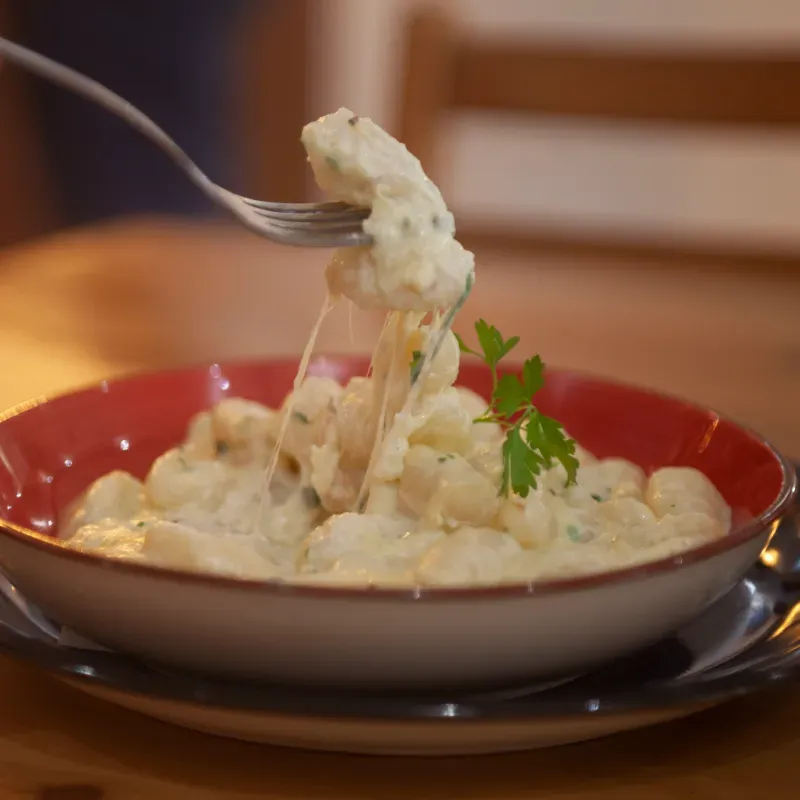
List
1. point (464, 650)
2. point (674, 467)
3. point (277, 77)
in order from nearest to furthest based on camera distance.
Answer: point (464, 650), point (674, 467), point (277, 77)

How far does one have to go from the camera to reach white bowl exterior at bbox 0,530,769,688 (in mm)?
742

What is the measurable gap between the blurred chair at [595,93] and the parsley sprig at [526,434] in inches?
53.4

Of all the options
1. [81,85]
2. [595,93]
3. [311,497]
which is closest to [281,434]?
[311,497]

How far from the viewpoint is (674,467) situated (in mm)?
1251

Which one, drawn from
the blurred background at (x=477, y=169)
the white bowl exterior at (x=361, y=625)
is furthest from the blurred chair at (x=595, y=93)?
the white bowl exterior at (x=361, y=625)

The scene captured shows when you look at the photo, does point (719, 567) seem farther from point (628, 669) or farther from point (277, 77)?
point (277, 77)

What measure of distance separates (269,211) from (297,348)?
83cm

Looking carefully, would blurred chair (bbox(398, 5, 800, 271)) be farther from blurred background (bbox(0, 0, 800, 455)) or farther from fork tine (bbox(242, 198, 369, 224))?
fork tine (bbox(242, 198, 369, 224))

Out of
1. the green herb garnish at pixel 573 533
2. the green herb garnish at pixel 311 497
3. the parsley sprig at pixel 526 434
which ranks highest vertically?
the parsley sprig at pixel 526 434

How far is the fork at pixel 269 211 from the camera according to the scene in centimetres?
90

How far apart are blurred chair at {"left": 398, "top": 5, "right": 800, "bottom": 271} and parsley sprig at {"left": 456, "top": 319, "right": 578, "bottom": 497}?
4.45ft

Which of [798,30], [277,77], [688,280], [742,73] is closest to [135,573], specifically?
[688,280]

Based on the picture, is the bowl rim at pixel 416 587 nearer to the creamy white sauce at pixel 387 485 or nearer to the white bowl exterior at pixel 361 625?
the white bowl exterior at pixel 361 625

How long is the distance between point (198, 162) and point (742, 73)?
3.11 meters
